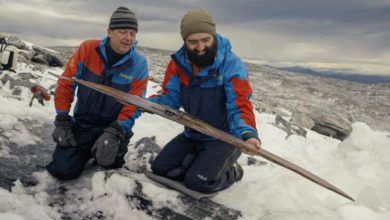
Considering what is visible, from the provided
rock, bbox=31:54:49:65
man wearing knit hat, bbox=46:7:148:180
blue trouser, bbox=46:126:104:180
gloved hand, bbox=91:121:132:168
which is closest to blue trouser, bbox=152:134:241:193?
gloved hand, bbox=91:121:132:168

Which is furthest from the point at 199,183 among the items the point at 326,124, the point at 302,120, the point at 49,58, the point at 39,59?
the point at 49,58

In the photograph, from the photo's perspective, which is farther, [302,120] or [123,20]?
[302,120]

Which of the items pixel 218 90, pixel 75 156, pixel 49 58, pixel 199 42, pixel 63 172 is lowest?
pixel 63 172

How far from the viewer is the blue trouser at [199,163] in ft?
15.1

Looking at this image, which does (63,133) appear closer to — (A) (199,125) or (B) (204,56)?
(A) (199,125)

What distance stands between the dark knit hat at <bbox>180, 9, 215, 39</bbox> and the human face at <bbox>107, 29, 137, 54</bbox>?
782 millimetres

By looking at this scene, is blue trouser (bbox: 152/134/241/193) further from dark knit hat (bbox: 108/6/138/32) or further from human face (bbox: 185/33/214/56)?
dark knit hat (bbox: 108/6/138/32)

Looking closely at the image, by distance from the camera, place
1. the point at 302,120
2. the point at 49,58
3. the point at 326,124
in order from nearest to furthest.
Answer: the point at 302,120
the point at 326,124
the point at 49,58

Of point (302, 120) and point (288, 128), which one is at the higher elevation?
point (302, 120)

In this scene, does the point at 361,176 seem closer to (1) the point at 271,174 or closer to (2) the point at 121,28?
(1) the point at 271,174

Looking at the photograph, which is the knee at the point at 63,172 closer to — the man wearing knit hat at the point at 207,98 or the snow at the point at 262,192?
the snow at the point at 262,192

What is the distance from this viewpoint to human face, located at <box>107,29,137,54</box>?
4.91m

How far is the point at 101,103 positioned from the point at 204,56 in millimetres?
1552

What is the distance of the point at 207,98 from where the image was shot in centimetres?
474
